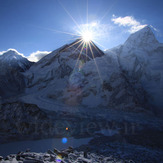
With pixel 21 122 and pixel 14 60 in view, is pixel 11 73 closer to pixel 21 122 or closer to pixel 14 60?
pixel 14 60

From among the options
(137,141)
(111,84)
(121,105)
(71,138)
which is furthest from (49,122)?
(111,84)

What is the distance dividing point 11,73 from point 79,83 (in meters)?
13.7

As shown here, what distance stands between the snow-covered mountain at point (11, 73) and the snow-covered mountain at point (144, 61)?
1767cm

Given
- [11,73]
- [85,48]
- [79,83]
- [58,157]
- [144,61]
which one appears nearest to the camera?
[58,157]

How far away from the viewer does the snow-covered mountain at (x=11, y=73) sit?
23.9 metres

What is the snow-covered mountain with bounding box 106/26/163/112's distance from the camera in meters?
21.6

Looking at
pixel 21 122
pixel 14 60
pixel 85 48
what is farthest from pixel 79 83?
pixel 14 60

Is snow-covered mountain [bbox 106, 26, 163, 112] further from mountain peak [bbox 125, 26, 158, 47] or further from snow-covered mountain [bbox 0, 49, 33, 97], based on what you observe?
snow-covered mountain [bbox 0, 49, 33, 97]

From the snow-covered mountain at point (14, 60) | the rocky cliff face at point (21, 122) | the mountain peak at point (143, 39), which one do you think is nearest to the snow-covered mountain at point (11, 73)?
the snow-covered mountain at point (14, 60)

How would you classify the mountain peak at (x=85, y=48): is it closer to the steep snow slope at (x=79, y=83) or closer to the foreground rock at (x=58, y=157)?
the steep snow slope at (x=79, y=83)

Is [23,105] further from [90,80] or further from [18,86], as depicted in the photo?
[18,86]

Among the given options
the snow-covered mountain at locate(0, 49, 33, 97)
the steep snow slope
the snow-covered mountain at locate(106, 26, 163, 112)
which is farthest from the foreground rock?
the snow-covered mountain at locate(0, 49, 33, 97)

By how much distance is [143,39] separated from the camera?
91.1 ft

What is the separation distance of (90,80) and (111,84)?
3001mm
